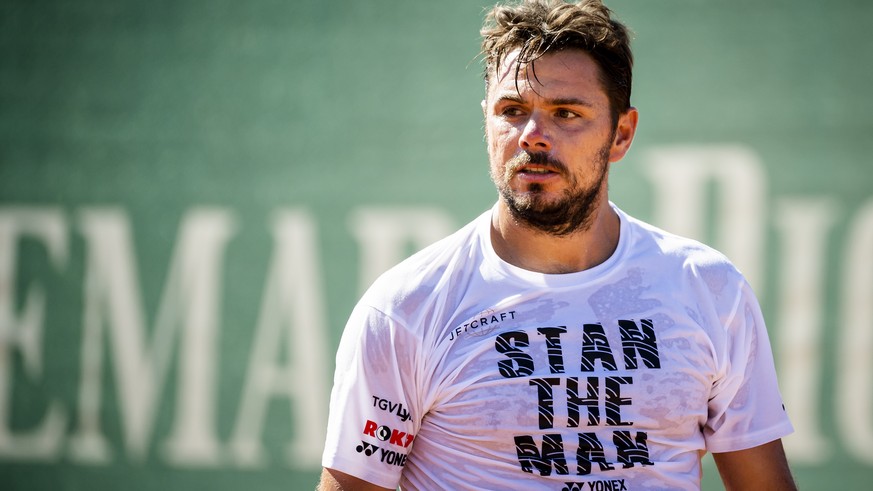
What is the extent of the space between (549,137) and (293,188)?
2074 millimetres

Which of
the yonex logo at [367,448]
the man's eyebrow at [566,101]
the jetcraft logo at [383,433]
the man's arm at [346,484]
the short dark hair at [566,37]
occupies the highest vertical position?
the short dark hair at [566,37]

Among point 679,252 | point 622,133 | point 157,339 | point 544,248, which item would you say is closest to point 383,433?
point 544,248

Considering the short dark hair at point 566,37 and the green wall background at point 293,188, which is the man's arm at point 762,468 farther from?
the green wall background at point 293,188

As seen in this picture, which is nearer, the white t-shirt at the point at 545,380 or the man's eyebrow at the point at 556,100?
the white t-shirt at the point at 545,380

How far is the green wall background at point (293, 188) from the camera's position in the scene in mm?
3682

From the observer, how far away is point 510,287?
210cm

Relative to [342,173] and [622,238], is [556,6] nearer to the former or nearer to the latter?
[622,238]

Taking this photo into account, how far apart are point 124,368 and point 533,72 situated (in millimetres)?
2635

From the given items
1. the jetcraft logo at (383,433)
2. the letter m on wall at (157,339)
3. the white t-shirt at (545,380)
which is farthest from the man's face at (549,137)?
the letter m on wall at (157,339)

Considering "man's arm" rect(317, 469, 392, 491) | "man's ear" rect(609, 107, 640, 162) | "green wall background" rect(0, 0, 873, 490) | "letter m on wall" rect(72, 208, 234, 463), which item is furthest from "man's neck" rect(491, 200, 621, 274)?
"letter m on wall" rect(72, 208, 234, 463)

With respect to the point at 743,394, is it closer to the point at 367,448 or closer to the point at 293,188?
the point at 367,448

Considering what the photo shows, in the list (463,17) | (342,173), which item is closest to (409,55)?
(463,17)

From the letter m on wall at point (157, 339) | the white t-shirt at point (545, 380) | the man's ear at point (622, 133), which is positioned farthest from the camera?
the letter m on wall at point (157, 339)

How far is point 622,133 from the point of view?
7.60 ft
